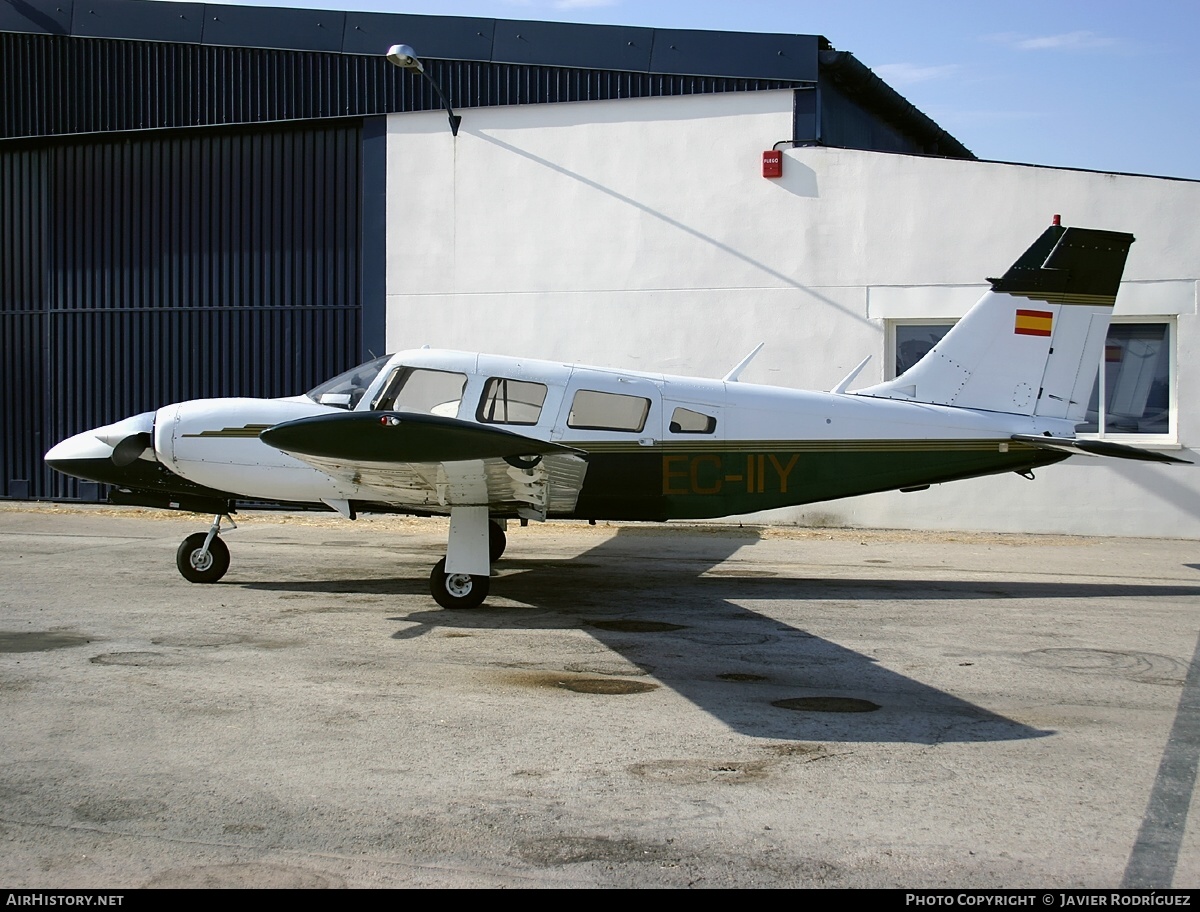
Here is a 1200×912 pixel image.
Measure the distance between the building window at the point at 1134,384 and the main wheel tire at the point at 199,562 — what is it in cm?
1073

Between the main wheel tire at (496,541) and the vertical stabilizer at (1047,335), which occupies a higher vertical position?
the vertical stabilizer at (1047,335)

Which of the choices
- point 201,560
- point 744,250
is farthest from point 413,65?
point 201,560

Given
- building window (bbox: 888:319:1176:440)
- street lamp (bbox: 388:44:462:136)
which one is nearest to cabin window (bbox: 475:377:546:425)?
street lamp (bbox: 388:44:462:136)

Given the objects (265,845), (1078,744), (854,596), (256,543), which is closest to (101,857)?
(265,845)

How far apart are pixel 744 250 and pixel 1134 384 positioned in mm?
5367

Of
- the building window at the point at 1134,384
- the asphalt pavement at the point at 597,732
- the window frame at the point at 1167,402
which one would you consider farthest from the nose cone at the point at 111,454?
the building window at the point at 1134,384

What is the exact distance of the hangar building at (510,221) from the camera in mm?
13898

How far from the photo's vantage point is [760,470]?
964 centimetres

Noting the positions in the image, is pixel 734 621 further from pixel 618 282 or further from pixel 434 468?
pixel 618 282

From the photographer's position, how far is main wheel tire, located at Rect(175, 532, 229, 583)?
31.6ft

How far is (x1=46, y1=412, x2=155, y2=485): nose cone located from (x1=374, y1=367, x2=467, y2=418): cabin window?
2.17 metres

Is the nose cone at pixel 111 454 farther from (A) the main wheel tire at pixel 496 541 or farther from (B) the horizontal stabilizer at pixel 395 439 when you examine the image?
(A) the main wheel tire at pixel 496 541
